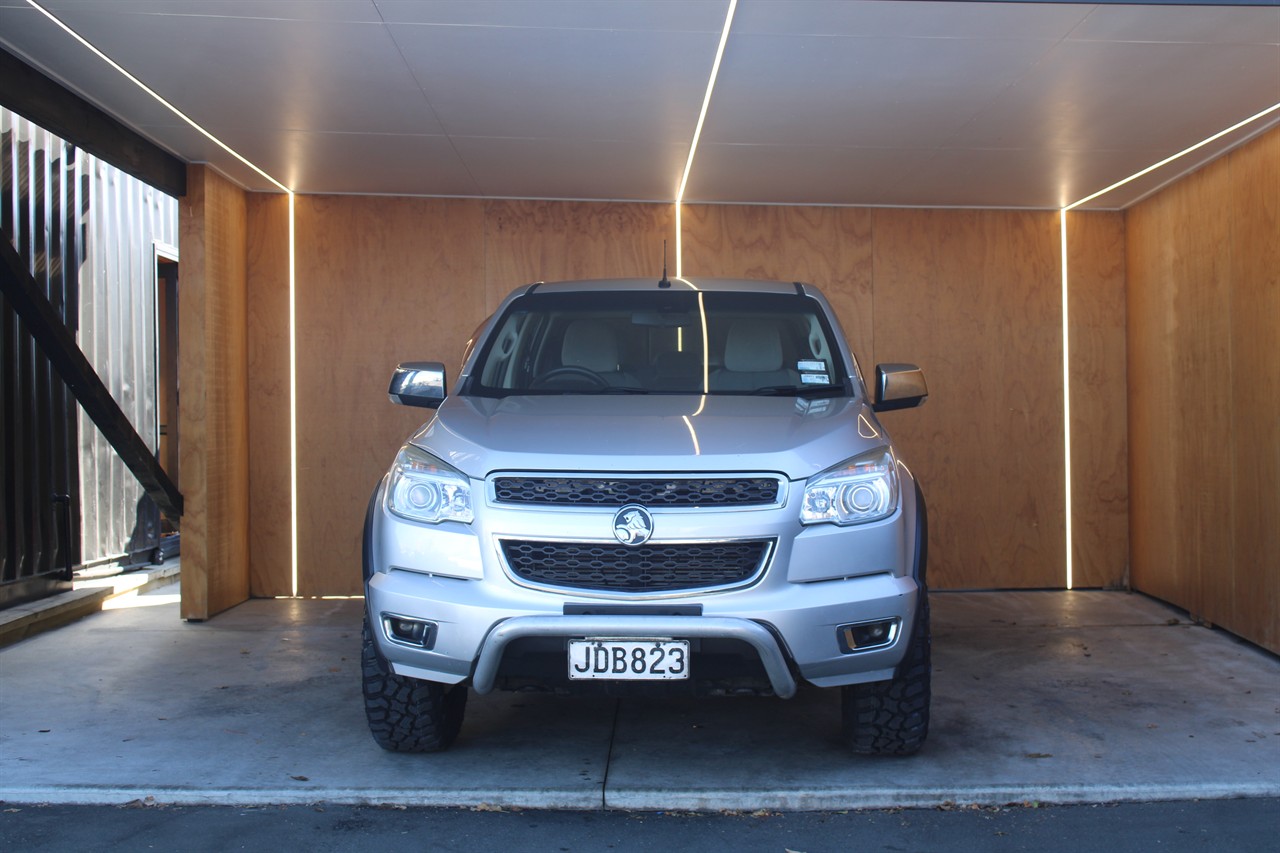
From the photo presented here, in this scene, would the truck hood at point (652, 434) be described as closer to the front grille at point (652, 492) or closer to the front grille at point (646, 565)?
the front grille at point (652, 492)

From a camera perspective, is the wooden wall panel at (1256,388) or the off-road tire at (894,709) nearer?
the off-road tire at (894,709)

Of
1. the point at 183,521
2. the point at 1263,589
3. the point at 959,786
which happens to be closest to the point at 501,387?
the point at 959,786

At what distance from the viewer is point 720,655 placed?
12.0 feet

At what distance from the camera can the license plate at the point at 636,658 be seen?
3.59 meters

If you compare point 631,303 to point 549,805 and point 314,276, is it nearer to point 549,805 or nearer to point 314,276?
point 549,805

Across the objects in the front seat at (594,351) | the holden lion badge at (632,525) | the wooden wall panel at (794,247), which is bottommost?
the holden lion badge at (632,525)

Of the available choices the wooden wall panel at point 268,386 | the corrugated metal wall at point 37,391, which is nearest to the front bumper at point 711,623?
the corrugated metal wall at point 37,391

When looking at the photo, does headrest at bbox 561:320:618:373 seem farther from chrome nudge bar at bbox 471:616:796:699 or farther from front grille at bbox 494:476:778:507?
chrome nudge bar at bbox 471:616:796:699

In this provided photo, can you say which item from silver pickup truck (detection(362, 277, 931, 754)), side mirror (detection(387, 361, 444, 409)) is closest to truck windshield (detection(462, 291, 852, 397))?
side mirror (detection(387, 361, 444, 409))

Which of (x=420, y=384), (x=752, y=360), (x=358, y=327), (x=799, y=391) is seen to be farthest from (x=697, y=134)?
(x=358, y=327)

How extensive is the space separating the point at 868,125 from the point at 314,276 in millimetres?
3832

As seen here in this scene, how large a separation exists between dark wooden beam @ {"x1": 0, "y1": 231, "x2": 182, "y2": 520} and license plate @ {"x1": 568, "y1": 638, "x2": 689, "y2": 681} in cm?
382

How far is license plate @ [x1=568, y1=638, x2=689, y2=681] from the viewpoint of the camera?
11.8ft

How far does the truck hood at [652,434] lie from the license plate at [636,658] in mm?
531
